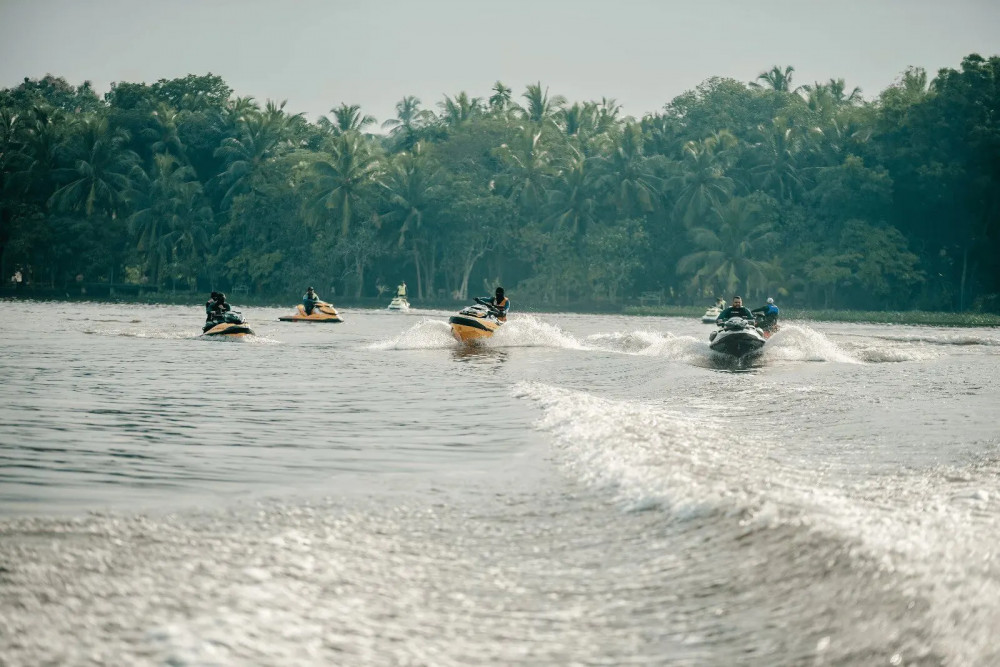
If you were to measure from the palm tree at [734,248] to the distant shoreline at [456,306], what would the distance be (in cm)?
227

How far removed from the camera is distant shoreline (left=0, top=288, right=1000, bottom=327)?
5591 centimetres

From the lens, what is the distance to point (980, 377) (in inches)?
786

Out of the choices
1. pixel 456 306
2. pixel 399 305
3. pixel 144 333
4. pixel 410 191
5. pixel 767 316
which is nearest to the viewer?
pixel 767 316

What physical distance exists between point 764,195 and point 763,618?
61788 mm

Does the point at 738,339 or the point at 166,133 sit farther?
the point at 166,133

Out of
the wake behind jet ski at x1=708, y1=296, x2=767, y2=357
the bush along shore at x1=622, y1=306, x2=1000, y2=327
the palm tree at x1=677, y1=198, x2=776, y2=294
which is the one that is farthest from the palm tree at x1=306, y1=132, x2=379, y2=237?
the wake behind jet ski at x1=708, y1=296, x2=767, y2=357

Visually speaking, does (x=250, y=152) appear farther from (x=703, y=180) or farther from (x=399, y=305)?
(x=703, y=180)

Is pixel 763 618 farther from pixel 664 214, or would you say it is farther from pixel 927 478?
pixel 664 214

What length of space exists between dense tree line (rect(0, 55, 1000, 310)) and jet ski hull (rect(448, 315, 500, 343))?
125 ft

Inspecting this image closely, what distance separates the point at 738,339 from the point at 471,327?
6973 millimetres

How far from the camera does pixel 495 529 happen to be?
6898 millimetres

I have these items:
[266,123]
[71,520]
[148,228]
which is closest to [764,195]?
[266,123]

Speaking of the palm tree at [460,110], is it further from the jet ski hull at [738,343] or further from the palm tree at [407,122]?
the jet ski hull at [738,343]

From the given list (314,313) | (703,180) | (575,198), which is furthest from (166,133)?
(314,313)
